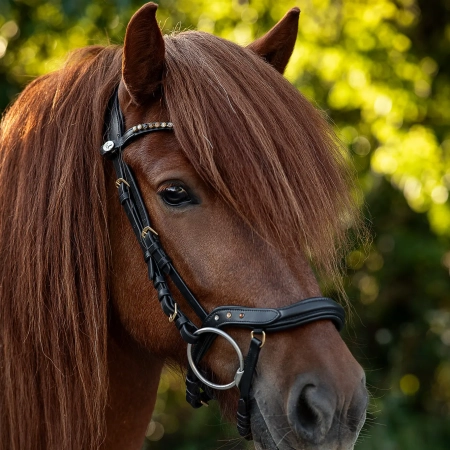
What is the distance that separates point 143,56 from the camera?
6.20ft

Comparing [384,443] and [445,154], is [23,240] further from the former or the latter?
[445,154]

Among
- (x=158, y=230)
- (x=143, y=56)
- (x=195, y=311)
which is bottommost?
(x=195, y=311)

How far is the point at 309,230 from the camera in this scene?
1.76 m

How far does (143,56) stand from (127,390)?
103 cm

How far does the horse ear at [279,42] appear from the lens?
7.23ft

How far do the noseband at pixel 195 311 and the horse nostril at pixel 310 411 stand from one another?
15cm

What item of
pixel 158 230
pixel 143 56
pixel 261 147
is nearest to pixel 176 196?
pixel 158 230

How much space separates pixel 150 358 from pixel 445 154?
4.33m

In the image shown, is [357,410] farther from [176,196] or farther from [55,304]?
[55,304]

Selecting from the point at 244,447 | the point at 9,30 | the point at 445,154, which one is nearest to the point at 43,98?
the point at 244,447

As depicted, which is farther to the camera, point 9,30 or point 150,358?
point 9,30

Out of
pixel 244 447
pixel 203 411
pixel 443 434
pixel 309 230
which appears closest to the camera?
pixel 309 230

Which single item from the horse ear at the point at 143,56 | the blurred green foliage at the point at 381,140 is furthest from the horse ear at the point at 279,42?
the blurred green foliage at the point at 381,140

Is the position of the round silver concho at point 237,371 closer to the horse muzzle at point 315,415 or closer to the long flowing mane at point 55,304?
the horse muzzle at point 315,415
